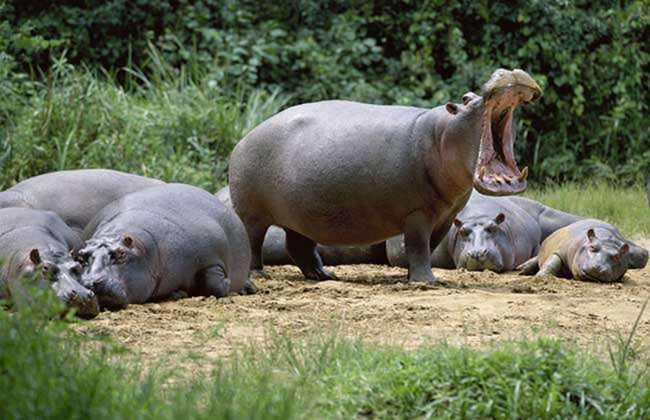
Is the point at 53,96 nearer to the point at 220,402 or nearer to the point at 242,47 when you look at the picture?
the point at 242,47

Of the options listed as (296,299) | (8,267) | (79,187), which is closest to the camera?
(8,267)

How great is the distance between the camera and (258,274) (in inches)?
364

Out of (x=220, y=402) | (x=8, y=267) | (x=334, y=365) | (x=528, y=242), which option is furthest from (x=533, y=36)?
(x=220, y=402)

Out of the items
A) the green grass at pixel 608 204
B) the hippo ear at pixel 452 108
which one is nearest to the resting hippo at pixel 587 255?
the green grass at pixel 608 204

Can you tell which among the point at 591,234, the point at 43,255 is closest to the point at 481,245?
the point at 591,234

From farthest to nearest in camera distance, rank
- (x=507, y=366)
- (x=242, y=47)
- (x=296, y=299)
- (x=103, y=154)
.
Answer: (x=242, y=47)
(x=103, y=154)
(x=296, y=299)
(x=507, y=366)

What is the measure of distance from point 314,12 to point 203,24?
4.24 ft

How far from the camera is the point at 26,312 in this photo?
3988 millimetres

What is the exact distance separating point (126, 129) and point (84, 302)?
5.43m

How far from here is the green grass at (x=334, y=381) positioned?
387 centimetres

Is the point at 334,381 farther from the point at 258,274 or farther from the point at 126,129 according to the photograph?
the point at 126,129

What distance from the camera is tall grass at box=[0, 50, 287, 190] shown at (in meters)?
11.0

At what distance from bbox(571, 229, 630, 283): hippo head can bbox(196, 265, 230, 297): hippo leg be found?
274 centimetres

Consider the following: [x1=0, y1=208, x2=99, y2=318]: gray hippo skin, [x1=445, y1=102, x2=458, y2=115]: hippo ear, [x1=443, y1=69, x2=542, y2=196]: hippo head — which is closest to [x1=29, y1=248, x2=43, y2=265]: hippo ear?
[x1=0, y1=208, x2=99, y2=318]: gray hippo skin
